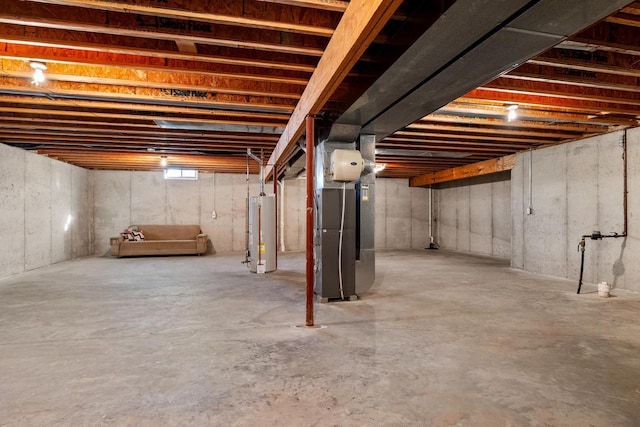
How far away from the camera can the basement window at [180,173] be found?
30.3ft

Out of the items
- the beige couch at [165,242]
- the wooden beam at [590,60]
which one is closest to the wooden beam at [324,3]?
the wooden beam at [590,60]

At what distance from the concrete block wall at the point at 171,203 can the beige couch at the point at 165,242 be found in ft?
1.20

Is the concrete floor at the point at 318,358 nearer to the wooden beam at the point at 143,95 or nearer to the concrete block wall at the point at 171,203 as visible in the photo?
the wooden beam at the point at 143,95

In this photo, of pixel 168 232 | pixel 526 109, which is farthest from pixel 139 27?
pixel 168 232

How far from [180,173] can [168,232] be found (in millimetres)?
1676

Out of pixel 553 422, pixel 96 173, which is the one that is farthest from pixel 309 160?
pixel 96 173

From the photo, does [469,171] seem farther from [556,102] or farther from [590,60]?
[590,60]

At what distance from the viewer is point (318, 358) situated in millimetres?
2395

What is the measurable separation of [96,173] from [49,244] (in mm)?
2625

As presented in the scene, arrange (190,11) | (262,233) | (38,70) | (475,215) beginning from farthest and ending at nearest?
(475,215), (262,233), (38,70), (190,11)

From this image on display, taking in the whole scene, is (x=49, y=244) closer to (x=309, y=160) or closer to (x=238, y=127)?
(x=238, y=127)

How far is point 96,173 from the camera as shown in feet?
29.1

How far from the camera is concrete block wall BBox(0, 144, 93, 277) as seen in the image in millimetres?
5695

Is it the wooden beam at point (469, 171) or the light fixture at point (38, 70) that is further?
the wooden beam at point (469, 171)
